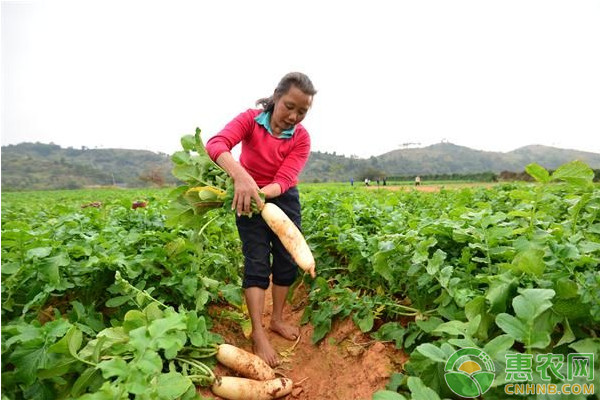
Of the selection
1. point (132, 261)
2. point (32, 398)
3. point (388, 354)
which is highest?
point (132, 261)

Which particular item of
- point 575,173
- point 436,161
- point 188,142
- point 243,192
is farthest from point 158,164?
point 575,173

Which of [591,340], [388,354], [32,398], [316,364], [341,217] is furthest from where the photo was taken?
[341,217]

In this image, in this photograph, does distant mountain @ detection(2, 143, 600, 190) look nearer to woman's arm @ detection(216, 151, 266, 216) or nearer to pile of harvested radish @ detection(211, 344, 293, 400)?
woman's arm @ detection(216, 151, 266, 216)

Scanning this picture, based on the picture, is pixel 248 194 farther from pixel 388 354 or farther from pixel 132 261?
pixel 388 354

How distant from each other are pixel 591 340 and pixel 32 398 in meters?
2.08

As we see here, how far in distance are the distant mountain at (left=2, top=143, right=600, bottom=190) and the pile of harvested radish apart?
25551mm

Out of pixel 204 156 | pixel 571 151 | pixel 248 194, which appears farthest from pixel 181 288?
pixel 571 151

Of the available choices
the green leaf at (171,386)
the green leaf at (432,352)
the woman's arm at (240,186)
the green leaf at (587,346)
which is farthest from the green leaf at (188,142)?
the green leaf at (587,346)

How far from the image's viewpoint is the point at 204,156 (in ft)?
8.32

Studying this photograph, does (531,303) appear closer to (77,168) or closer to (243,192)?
(243,192)

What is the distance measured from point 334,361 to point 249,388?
58 centimetres

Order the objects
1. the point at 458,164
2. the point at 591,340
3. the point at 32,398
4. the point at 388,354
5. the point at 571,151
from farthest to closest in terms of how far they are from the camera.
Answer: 1. the point at 571,151
2. the point at 458,164
3. the point at 388,354
4. the point at 32,398
5. the point at 591,340

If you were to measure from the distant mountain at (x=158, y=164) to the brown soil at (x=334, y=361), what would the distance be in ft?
82.9

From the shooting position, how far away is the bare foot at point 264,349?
246 cm
